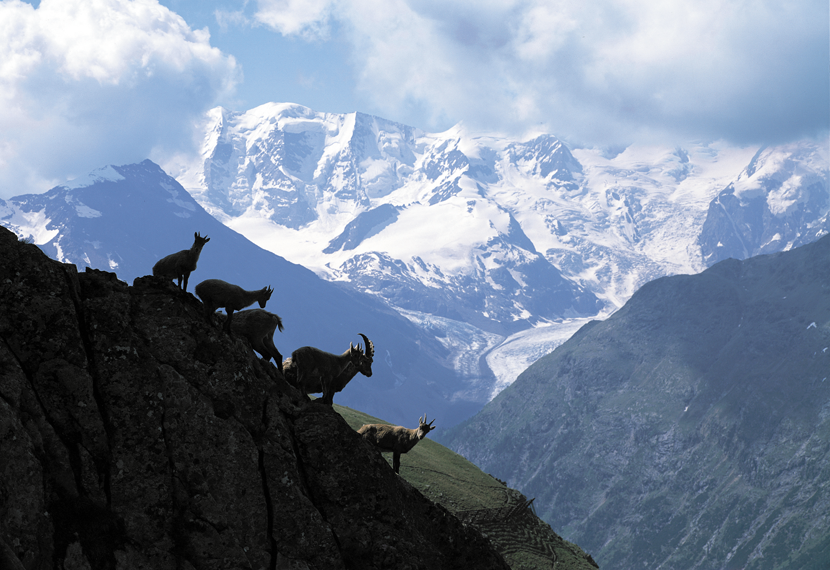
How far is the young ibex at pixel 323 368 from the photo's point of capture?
23.6 m

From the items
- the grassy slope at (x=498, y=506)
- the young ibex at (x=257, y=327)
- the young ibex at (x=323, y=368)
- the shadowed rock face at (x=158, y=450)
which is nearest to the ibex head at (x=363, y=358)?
the young ibex at (x=323, y=368)

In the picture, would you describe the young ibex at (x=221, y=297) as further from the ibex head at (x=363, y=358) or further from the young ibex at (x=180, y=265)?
the ibex head at (x=363, y=358)

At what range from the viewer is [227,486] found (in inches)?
709

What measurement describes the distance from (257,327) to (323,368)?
2.91m

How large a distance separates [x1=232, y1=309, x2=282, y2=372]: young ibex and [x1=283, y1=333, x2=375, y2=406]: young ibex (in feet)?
2.82

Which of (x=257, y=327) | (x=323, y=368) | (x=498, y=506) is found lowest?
(x=498, y=506)

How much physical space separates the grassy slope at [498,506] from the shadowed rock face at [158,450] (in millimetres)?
37070

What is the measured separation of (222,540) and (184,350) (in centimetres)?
544

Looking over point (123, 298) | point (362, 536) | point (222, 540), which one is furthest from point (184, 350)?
point (362, 536)

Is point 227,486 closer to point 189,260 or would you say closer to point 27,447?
point 27,447

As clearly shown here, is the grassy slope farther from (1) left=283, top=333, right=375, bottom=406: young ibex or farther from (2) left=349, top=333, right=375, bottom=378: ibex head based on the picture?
(1) left=283, top=333, right=375, bottom=406: young ibex

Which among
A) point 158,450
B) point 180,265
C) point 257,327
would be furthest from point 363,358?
point 158,450

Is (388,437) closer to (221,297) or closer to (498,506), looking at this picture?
(221,297)

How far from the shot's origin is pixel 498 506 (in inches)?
2544
